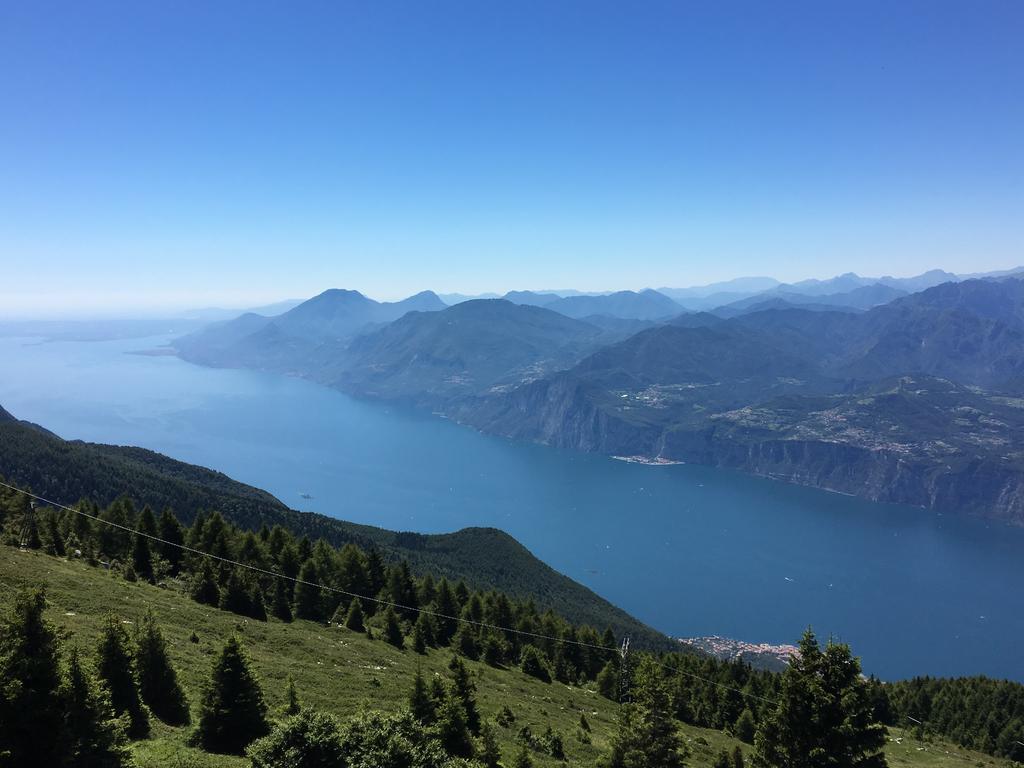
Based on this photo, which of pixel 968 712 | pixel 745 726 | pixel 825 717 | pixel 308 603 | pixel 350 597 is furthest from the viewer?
pixel 968 712

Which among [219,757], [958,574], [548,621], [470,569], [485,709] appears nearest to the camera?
[219,757]

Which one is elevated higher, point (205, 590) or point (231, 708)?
point (231, 708)

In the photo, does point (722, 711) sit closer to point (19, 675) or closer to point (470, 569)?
point (19, 675)

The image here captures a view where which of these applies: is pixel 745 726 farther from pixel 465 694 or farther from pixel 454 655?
pixel 465 694

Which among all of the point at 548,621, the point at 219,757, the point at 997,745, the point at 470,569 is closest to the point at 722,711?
the point at 548,621

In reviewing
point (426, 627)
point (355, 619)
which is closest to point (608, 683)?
point (426, 627)

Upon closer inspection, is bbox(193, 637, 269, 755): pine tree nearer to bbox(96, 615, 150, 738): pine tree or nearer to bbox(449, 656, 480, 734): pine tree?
bbox(96, 615, 150, 738): pine tree

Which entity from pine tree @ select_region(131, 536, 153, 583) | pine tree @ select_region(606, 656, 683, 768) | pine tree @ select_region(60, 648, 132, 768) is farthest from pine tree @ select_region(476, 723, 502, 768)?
pine tree @ select_region(131, 536, 153, 583)
